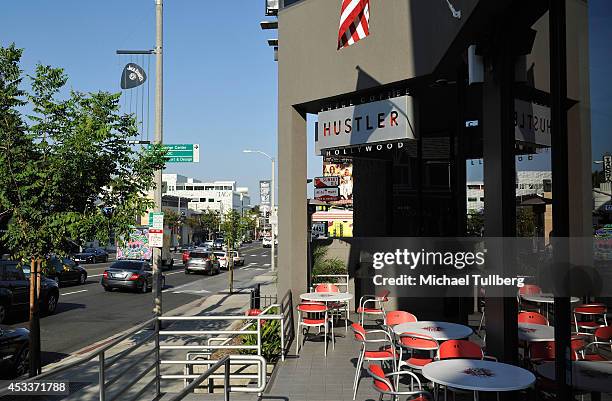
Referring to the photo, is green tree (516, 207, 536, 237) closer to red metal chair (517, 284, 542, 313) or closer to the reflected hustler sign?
red metal chair (517, 284, 542, 313)

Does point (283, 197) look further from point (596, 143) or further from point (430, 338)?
point (596, 143)

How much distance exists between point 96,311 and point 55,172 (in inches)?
415

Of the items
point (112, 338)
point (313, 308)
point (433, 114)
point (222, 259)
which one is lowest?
point (112, 338)

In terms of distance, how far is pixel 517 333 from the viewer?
6625mm

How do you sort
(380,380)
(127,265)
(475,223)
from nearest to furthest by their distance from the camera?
(380,380), (475,223), (127,265)

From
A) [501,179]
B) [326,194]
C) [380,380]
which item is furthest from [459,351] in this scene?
[326,194]

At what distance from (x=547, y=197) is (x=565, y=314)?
1.17 meters

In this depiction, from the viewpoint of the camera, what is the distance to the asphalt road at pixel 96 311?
44.4ft

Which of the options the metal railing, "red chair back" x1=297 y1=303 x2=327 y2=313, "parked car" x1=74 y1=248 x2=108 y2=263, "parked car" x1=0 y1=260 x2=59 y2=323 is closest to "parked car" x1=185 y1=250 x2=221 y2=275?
"parked car" x1=74 y1=248 x2=108 y2=263

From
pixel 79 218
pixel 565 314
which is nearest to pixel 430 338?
pixel 565 314

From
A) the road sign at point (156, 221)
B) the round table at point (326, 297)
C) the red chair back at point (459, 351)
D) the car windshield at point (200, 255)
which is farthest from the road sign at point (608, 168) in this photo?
the car windshield at point (200, 255)

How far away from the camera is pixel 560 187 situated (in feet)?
16.3

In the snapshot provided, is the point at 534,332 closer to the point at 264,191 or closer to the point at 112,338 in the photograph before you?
the point at 112,338

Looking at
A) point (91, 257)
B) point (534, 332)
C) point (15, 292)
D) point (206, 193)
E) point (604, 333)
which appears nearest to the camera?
point (604, 333)
